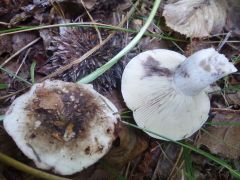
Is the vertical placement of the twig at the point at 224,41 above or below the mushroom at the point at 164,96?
above

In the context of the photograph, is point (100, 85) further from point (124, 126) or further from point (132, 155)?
point (132, 155)

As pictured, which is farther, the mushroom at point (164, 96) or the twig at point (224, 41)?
the twig at point (224, 41)

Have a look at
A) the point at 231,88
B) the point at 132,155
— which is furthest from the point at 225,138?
the point at 132,155

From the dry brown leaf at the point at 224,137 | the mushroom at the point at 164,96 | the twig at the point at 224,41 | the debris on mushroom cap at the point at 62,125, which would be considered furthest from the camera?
the twig at the point at 224,41

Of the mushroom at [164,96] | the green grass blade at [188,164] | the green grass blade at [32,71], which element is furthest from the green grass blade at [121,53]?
the green grass blade at [188,164]

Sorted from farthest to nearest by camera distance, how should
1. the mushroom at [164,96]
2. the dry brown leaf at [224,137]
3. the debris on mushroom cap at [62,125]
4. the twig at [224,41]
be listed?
the twig at [224,41] → the dry brown leaf at [224,137] → the mushroom at [164,96] → the debris on mushroom cap at [62,125]

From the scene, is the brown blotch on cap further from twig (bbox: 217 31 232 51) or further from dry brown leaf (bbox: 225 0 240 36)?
dry brown leaf (bbox: 225 0 240 36)

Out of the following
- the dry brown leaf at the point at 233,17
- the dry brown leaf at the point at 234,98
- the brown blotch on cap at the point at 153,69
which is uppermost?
the dry brown leaf at the point at 233,17

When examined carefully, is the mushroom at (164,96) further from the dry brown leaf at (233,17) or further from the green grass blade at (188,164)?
the dry brown leaf at (233,17)
